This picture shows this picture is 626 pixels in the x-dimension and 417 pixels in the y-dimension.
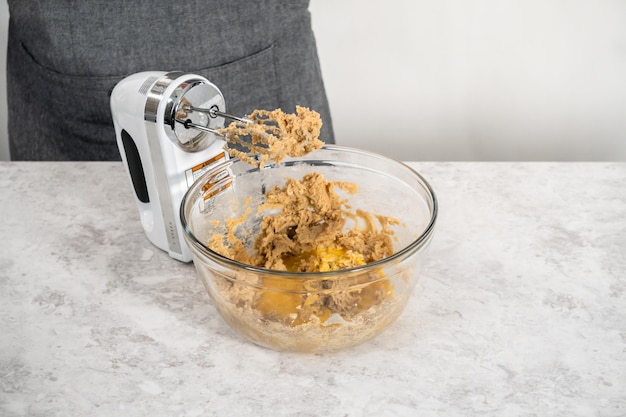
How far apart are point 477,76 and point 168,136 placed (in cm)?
116

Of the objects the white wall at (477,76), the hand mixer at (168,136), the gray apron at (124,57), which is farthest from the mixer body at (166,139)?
the white wall at (477,76)

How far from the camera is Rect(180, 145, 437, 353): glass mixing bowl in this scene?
746 millimetres

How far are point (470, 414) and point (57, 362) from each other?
466 millimetres

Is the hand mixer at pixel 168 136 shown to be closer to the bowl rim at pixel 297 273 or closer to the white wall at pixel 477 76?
the bowl rim at pixel 297 273

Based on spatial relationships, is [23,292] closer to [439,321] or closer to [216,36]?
[439,321]

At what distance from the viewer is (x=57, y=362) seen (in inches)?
31.3

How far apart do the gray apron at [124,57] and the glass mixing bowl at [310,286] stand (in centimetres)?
61

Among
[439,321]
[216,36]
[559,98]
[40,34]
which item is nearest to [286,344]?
[439,321]

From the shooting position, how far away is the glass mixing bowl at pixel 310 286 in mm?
746

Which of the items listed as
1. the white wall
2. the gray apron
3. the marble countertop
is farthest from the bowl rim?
the white wall

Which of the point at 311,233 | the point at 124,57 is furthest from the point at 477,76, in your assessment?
the point at 311,233

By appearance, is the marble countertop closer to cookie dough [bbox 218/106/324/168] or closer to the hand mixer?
the hand mixer

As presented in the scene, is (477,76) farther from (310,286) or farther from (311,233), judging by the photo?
(310,286)

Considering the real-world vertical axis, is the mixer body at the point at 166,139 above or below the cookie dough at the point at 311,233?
above
